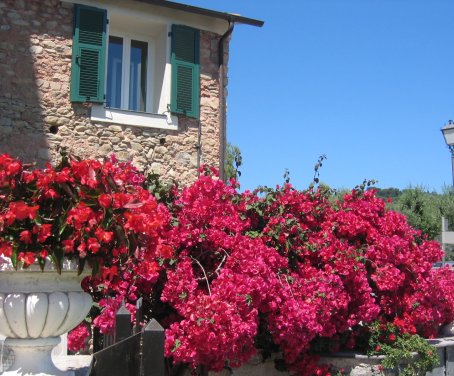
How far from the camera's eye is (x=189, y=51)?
A: 937 centimetres

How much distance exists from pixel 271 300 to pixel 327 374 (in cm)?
109

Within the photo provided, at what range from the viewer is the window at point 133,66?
8.60 m

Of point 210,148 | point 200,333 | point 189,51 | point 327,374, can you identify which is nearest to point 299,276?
point 327,374

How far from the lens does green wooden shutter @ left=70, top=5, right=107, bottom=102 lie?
850 centimetres

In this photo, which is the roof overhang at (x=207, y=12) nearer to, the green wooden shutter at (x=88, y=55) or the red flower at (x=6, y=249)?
the green wooden shutter at (x=88, y=55)

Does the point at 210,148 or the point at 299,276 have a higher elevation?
the point at 210,148

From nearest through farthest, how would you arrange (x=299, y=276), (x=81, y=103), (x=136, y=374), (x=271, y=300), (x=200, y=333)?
(x=136, y=374) < (x=200, y=333) < (x=271, y=300) < (x=299, y=276) < (x=81, y=103)

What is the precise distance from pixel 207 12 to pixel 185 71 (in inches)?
40.4

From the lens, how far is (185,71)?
9.28 meters

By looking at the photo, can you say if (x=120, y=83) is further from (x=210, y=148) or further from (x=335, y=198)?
(x=335, y=198)

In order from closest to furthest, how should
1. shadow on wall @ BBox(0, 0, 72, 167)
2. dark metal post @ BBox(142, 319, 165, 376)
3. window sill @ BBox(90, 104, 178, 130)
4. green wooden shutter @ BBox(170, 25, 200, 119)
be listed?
1. dark metal post @ BBox(142, 319, 165, 376)
2. shadow on wall @ BBox(0, 0, 72, 167)
3. window sill @ BBox(90, 104, 178, 130)
4. green wooden shutter @ BBox(170, 25, 200, 119)

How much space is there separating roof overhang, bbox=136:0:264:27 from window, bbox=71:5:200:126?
0.99 ft

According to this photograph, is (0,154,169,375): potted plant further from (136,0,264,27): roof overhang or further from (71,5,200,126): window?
(136,0,264,27): roof overhang

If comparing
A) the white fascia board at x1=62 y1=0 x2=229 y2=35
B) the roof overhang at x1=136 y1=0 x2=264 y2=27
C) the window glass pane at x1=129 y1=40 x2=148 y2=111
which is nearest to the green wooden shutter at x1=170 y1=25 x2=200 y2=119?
the white fascia board at x1=62 y1=0 x2=229 y2=35
